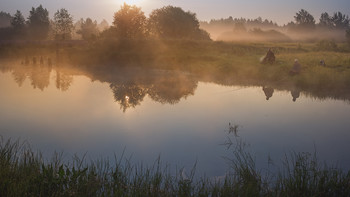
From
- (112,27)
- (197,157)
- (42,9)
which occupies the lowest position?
(197,157)

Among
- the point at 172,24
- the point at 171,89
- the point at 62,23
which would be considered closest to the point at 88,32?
the point at 62,23

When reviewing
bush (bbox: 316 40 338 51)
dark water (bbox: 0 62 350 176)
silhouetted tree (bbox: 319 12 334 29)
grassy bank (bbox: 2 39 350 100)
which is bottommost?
dark water (bbox: 0 62 350 176)

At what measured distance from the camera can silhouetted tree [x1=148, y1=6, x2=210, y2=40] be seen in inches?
2456

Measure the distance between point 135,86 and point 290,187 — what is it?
1720 cm

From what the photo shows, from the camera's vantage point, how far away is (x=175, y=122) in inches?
492

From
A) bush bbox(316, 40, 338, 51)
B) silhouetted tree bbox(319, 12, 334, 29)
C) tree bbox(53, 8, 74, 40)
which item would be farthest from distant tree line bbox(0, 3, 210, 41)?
silhouetted tree bbox(319, 12, 334, 29)

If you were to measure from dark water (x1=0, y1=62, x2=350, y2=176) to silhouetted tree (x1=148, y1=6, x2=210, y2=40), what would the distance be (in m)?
43.4

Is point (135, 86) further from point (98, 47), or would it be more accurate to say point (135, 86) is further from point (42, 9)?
point (42, 9)

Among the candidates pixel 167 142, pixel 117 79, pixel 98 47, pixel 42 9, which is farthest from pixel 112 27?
pixel 42 9

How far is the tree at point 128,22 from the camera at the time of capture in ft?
159

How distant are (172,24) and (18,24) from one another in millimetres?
48626

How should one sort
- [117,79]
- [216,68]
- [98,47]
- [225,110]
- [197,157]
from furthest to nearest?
[98,47], [216,68], [117,79], [225,110], [197,157]

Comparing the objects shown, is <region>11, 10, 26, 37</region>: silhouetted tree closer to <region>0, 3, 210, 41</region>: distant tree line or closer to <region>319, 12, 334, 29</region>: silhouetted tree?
<region>0, 3, 210, 41</region>: distant tree line

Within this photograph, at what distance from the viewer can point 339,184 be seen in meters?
6.09
